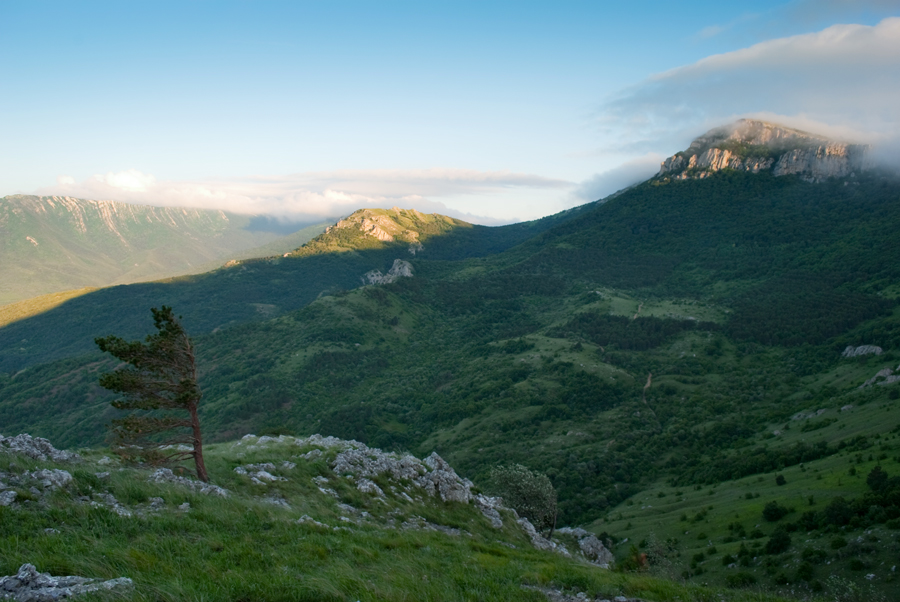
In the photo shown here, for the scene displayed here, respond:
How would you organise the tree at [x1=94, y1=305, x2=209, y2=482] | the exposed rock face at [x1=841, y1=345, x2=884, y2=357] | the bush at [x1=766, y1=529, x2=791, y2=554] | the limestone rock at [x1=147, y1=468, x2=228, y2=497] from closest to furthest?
the limestone rock at [x1=147, y1=468, x2=228, y2=497]
the tree at [x1=94, y1=305, x2=209, y2=482]
the bush at [x1=766, y1=529, x2=791, y2=554]
the exposed rock face at [x1=841, y1=345, x2=884, y2=357]

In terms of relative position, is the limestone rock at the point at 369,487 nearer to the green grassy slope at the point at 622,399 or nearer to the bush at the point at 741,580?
the bush at the point at 741,580

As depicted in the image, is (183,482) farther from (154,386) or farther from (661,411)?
(661,411)

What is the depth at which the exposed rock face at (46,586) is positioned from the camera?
25.5 ft

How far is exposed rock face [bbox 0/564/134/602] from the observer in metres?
7.76

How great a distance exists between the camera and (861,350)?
417 ft

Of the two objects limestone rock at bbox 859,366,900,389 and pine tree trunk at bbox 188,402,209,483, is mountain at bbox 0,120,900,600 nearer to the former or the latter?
limestone rock at bbox 859,366,900,389

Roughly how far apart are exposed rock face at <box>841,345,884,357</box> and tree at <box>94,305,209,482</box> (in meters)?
164

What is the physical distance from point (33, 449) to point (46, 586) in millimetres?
16855

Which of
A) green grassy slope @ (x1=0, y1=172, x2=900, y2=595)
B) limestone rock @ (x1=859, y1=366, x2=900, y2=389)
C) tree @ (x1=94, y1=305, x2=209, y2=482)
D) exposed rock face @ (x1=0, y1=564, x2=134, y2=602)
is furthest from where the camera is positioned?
limestone rock @ (x1=859, y1=366, x2=900, y2=389)

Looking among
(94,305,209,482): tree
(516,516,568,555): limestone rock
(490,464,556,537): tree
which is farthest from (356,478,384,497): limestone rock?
(490,464,556,537): tree

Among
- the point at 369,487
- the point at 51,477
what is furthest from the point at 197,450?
the point at 369,487

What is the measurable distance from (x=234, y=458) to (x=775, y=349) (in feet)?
582

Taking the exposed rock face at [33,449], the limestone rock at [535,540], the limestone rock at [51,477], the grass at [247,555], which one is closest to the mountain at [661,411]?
the limestone rock at [535,540]

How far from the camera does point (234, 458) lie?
28734 mm
